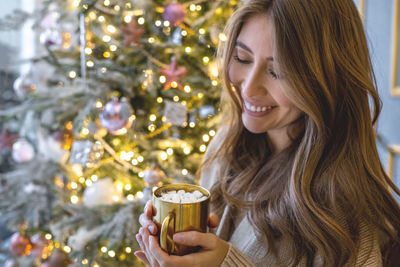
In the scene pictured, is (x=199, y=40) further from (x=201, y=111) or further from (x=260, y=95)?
(x=260, y=95)

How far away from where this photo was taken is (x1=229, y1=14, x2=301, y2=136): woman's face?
2.64 feet

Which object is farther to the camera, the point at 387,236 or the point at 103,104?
the point at 103,104

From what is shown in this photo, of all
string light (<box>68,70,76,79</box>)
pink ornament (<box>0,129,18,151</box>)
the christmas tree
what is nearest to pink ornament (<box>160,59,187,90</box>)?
the christmas tree

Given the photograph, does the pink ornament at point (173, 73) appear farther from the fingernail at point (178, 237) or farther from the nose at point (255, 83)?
the fingernail at point (178, 237)

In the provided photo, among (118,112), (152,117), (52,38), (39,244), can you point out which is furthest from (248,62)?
(39,244)

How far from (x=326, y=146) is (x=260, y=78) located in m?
0.22

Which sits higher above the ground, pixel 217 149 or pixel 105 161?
pixel 217 149

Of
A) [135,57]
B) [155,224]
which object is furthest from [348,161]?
[135,57]

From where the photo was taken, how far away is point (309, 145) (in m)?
0.82

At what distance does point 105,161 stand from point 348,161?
1.02 m

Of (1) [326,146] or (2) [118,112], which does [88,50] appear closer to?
(2) [118,112]

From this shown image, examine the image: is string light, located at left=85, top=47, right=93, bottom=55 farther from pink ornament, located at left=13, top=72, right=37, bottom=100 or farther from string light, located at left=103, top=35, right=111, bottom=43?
pink ornament, located at left=13, top=72, right=37, bottom=100

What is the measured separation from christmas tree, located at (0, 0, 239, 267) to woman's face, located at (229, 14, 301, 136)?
399 mm

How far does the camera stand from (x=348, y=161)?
79 cm
